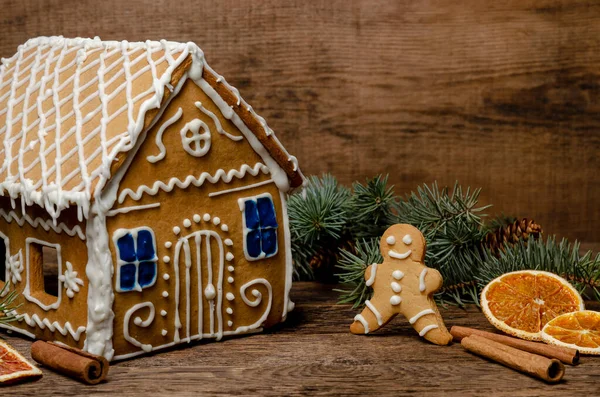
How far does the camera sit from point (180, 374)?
131cm

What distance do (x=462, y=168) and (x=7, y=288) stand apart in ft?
3.75

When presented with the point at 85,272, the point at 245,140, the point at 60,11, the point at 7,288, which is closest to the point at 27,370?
the point at 85,272

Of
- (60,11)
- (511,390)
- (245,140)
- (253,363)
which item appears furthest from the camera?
(60,11)

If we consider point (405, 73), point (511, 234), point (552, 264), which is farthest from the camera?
point (405, 73)

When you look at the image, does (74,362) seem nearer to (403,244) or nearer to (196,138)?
(196,138)

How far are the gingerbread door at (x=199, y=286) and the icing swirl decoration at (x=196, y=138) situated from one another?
0.13 m

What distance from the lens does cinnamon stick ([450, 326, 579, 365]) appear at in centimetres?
136

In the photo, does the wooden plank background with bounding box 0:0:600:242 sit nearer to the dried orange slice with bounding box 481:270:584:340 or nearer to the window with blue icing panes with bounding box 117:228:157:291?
the dried orange slice with bounding box 481:270:584:340

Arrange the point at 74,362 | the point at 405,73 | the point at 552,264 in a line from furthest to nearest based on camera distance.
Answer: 1. the point at 405,73
2. the point at 552,264
3. the point at 74,362

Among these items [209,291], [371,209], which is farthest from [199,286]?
[371,209]

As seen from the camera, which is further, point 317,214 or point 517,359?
point 317,214

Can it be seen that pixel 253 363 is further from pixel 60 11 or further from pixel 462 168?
pixel 60 11

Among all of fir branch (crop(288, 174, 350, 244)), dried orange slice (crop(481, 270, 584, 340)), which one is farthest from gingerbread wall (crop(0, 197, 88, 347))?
dried orange slice (crop(481, 270, 584, 340))

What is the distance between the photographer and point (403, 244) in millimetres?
1472
